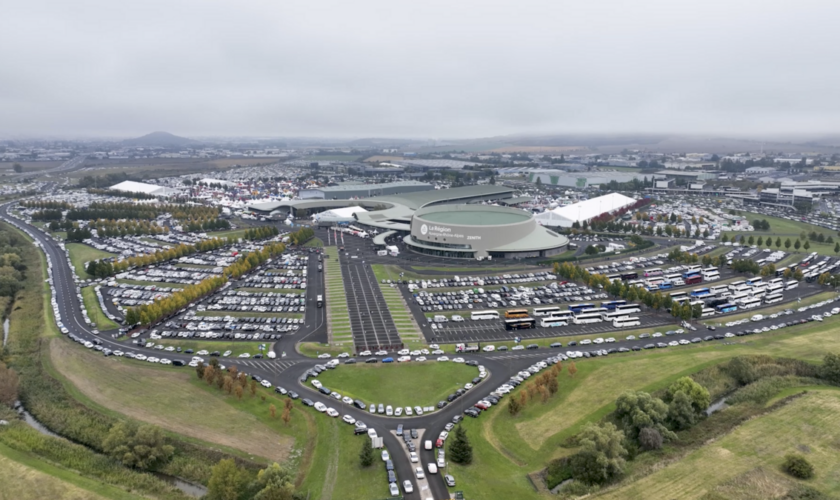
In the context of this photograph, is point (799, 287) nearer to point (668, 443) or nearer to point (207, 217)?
point (668, 443)

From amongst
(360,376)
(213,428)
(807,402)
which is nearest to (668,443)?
(807,402)

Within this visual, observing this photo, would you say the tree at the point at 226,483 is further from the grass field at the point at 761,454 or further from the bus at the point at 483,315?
the bus at the point at 483,315

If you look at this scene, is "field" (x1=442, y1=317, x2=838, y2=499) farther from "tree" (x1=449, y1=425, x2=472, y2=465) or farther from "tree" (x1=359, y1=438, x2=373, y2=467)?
"tree" (x1=359, y1=438, x2=373, y2=467)

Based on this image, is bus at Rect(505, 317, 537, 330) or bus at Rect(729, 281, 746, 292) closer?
bus at Rect(505, 317, 537, 330)

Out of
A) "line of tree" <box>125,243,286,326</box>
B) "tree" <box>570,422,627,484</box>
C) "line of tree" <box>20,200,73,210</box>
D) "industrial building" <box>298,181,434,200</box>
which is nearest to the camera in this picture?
"tree" <box>570,422,627,484</box>

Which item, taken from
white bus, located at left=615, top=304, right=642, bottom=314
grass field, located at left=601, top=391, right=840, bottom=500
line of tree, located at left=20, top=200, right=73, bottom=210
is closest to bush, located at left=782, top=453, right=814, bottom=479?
grass field, located at left=601, top=391, right=840, bottom=500

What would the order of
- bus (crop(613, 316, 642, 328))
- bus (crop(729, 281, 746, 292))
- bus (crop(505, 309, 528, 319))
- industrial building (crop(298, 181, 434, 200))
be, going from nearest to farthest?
bus (crop(613, 316, 642, 328)) → bus (crop(505, 309, 528, 319)) → bus (crop(729, 281, 746, 292)) → industrial building (crop(298, 181, 434, 200))
